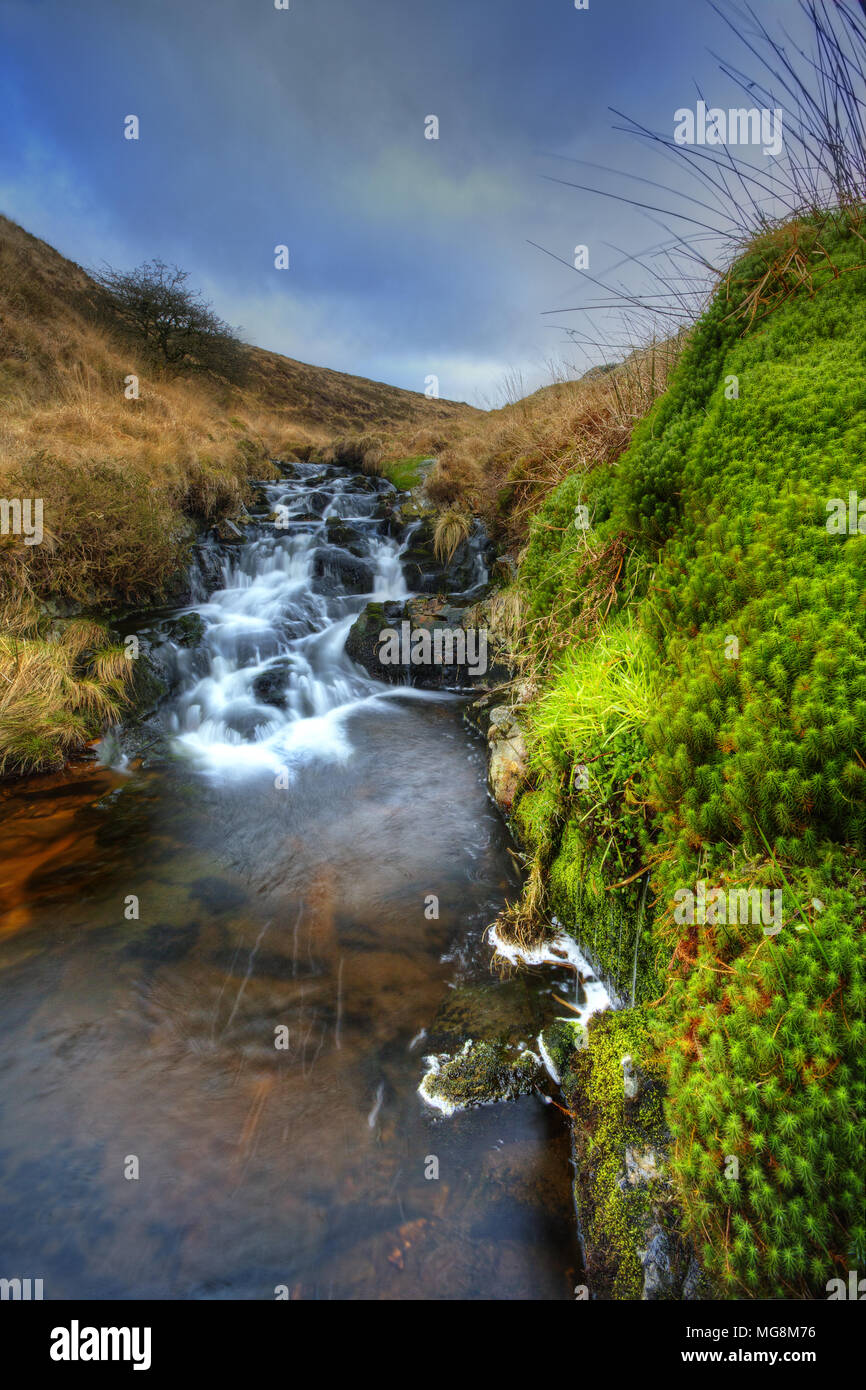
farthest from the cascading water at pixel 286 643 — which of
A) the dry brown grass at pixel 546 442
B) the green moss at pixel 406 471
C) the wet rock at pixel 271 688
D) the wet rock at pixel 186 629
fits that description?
the dry brown grass at pixel 546 442

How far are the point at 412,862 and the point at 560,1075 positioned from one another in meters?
2.45

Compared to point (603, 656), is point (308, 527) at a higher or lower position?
higher

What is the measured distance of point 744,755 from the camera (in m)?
2.12

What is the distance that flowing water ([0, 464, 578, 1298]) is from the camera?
8.91 ft

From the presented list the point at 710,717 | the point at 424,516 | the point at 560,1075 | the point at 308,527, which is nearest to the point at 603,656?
the point at 710,717

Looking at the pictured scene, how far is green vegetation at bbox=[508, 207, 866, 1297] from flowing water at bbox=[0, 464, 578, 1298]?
1.17 metres

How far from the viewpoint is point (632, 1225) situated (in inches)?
90.0

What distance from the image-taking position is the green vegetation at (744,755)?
5.36ft

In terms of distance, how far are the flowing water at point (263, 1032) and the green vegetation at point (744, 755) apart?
3.83 feet

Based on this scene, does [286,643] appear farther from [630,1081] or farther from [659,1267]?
[659,1267]

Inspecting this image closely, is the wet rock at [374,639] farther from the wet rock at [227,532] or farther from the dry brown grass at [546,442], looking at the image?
the wet rock at [227,532]

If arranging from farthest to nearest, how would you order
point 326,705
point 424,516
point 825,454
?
point 424,516 → point 326,705 → point 825,454

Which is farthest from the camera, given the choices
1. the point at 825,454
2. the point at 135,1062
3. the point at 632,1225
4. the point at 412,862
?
the point at 412,862

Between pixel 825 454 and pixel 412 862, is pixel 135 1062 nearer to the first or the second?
pixel 412 862
